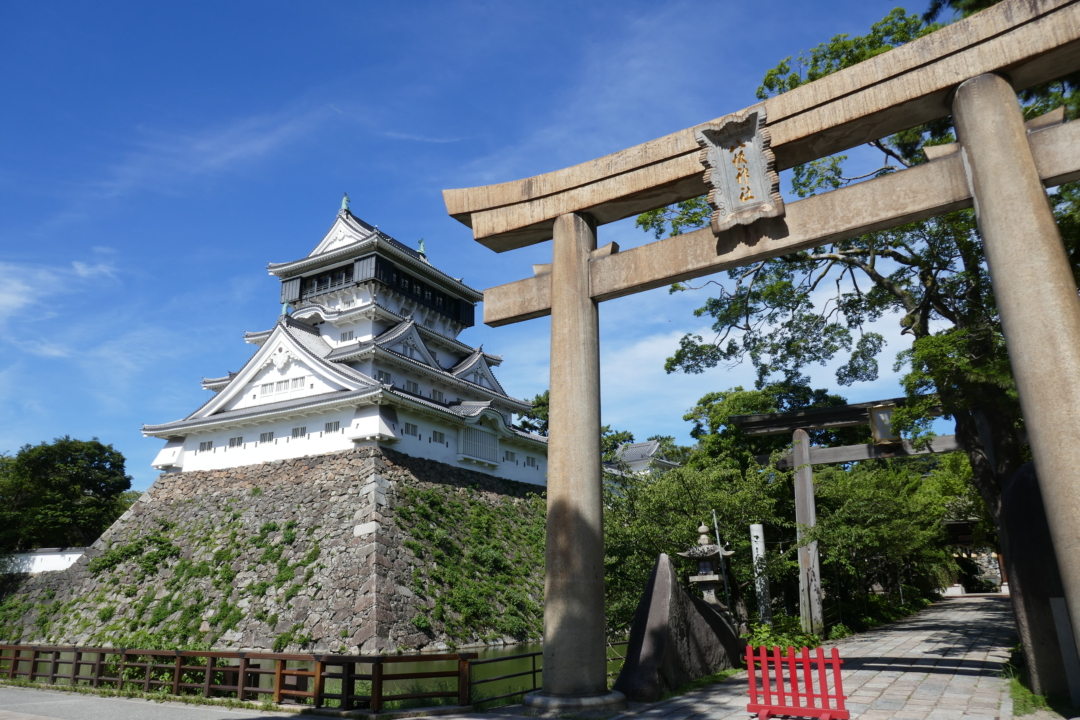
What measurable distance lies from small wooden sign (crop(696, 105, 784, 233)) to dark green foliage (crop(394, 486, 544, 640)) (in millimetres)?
15104

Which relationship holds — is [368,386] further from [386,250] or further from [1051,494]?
[1051,494]

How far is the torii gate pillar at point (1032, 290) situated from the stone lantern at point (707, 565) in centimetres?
776

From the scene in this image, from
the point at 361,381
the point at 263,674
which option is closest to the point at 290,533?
the point at 361,381

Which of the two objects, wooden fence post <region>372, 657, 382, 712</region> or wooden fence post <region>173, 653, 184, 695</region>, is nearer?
wooden fence post <region>372, 657, 382, 712</region>

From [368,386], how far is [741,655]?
53.3 feet

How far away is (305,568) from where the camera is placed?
790 inches

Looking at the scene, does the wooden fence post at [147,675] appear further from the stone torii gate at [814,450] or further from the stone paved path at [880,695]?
the stone torii gate at [814,450]

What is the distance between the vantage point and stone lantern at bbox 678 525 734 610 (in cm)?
1275

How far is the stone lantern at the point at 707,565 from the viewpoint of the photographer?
1275 cm

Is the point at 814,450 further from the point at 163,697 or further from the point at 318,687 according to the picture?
the point at 163,697

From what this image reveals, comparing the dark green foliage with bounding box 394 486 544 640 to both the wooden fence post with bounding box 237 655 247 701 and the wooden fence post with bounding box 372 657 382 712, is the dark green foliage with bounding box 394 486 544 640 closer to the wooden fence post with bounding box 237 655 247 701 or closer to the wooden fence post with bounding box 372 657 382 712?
the wooden fence post with bounding box 237 655 247 701

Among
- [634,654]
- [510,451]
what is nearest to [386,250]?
[510,451]

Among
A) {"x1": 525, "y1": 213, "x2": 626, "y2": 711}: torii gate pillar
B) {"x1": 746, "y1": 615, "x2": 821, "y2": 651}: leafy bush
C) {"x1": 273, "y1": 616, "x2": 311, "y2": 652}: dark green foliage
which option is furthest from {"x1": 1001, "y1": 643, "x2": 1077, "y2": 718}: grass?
{"x1": 273, "y1": 616, "x2": 311, "y2": 652}: dark green foliage

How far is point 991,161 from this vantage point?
618 centimetres
